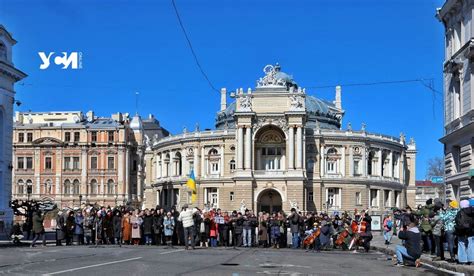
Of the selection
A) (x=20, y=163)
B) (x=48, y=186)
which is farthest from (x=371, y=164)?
(x=20, y=163)

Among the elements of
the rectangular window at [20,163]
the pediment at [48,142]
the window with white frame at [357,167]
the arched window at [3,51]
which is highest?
the arched window at [3,51]

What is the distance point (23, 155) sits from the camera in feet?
348

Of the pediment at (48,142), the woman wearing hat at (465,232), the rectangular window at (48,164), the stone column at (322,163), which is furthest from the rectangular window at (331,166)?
the woman wearing hat at (465,232)

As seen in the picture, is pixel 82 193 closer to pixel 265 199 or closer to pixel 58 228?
pixel 265 199

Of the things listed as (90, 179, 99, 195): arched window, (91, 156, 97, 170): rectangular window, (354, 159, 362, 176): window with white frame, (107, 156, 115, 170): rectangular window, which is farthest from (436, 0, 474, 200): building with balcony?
(90, 179, 99, 195): arched window

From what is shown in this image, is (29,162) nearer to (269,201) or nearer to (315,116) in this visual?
(269,201)

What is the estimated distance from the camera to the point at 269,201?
94750mm

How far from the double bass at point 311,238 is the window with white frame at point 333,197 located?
6006 cm

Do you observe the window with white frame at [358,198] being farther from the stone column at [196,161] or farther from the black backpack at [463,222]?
the black backpack at [463,222]

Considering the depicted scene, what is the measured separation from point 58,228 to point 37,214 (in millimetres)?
2044

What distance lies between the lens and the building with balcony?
33188 mm

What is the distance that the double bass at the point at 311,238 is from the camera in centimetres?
3335

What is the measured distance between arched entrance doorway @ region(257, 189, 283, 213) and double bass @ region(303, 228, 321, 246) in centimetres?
5858

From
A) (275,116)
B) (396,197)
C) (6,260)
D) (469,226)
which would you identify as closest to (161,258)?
(6,260)
